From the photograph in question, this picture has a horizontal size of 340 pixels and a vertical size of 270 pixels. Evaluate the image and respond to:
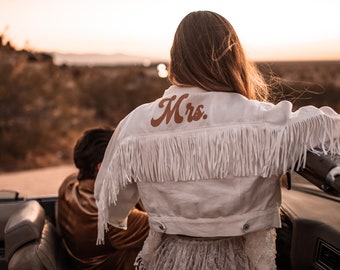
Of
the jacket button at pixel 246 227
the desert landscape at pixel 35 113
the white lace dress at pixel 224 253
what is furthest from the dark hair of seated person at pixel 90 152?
the desert landscape at pixel 35 113

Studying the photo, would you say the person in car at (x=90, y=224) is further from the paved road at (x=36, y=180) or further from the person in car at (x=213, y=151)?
the paved road at (x=36, y=180)

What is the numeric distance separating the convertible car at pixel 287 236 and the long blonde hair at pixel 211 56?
0.46m

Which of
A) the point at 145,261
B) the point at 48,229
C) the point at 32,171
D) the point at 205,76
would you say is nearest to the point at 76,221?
the point at 48,229

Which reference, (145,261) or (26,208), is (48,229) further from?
(145,261)

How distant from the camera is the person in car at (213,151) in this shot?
184 centimetres

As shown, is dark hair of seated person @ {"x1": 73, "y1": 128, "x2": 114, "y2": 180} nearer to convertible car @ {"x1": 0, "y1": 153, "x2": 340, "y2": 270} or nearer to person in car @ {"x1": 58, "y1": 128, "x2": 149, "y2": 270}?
person in car @ {"x1": 58, "y1": 128, "x2": 149, "y2": 270}

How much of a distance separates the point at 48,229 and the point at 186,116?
147cm

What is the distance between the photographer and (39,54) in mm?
14844

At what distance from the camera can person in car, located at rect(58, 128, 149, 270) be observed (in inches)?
118

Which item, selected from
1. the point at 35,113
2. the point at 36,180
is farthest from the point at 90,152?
the point at 35,113

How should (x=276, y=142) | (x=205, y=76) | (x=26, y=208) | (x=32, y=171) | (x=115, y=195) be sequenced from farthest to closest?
1. (x=32, y=171)
2. (x=26, y=208)
3. (x=115, y=195)
4. (x=205, y=76)
5. (x=276, y=142)

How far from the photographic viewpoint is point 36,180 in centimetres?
1061

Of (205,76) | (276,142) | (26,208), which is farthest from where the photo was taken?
(26,208)

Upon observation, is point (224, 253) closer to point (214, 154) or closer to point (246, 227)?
point (246, 227)
